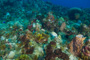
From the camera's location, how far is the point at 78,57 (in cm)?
347

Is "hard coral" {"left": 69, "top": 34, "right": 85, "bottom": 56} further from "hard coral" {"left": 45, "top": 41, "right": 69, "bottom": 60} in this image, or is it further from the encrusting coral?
"hard coral" {"left": 45, "top": 41, "right": 69, "bottom": 60}

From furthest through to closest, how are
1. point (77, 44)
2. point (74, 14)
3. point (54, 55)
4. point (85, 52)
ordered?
point (74, 14) < point (77, 44) < point (85, 52) < point (54, 55)

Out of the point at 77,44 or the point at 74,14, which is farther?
the point at 74,14

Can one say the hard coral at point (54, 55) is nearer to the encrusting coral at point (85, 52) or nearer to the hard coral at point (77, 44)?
the hard coral at point (77, 44)

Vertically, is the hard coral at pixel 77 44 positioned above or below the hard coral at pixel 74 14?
below

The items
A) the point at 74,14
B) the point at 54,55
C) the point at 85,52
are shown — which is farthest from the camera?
the point at 74,14

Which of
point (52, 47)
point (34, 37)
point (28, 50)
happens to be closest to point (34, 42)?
point (34, 37)

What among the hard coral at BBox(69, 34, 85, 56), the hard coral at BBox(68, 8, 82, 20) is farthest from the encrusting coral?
the hard coral at BBox(68, 8, 82, 20)

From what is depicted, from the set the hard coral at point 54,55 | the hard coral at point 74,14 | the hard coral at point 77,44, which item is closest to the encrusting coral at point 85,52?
the hard coral at point 77,44

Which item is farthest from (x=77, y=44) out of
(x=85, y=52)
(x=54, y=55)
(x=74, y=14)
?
(x=74, y=14)

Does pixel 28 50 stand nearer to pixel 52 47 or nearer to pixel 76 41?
pixel 52 47

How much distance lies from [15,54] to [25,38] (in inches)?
36.8

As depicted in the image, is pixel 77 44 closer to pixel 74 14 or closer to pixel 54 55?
pixel 54 55

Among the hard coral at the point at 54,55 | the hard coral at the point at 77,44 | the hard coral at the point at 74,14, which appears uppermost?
the hard coral at the point at 74,14
